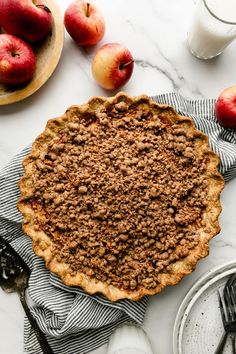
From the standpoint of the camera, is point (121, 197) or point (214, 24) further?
point (214, 24)

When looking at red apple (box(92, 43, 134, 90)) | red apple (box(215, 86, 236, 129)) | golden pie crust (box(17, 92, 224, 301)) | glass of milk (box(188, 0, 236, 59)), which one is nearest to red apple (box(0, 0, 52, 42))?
red apple (box(92, 43, 134, 90))

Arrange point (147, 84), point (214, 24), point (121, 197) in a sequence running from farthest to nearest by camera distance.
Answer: point (147, 84) → point (214, 24) → point (121, 197)

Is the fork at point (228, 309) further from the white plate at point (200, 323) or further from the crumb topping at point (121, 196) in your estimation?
the crumb topping at point (121, 196)

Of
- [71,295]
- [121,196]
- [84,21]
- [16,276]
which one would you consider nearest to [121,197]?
[121,196]

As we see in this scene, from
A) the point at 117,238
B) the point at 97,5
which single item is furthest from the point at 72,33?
the point at 117,238

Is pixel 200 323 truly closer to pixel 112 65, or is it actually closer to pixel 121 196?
pixel 121 196

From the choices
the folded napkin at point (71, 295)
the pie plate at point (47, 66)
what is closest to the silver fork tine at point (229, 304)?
the folded napkin at point (71, 295)

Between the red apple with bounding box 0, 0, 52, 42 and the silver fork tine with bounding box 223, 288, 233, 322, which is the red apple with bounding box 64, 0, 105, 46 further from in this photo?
the silver fork tine with bounding box 223, 288, 233, 322
